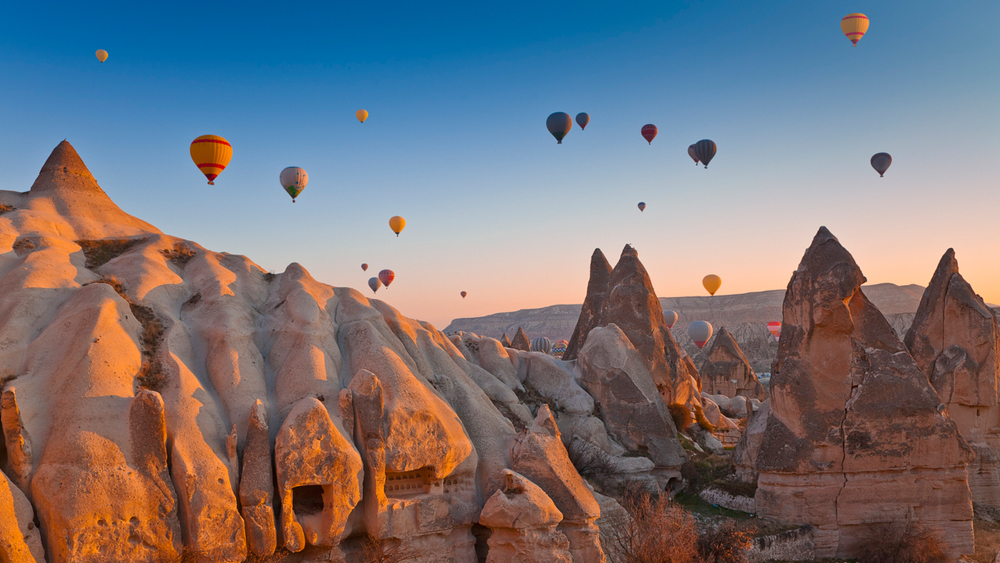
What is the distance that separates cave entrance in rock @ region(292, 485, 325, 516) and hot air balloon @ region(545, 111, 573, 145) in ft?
82.2

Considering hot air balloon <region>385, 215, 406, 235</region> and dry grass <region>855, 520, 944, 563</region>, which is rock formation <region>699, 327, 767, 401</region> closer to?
hot air balloon <region>385, 215, 406, 235</region>

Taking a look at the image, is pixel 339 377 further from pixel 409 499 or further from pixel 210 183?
pixel 210 183

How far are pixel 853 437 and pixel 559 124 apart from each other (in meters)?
21.8

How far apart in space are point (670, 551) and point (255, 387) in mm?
9311

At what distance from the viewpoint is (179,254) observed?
62.8ft

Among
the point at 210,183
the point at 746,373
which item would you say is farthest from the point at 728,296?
the point at 210,183

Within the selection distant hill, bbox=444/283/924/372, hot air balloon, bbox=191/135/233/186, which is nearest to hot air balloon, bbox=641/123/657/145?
hot air balloon, bbox=191/135/233/186

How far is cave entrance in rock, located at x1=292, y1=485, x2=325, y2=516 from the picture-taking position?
13945 millimetres

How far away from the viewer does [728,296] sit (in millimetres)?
153000

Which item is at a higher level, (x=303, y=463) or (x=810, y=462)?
(x=303, y=463)

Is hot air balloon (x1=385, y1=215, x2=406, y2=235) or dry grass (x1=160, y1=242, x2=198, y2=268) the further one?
hot air balloon (x1=385, y1=215, x2=406, y2=235)

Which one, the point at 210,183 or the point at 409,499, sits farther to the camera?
the point at 210,183

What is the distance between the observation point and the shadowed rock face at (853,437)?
18047 mm

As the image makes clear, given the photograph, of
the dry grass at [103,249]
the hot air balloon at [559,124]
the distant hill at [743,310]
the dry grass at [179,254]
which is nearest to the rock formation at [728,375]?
the hot air balloon at [559,124]
